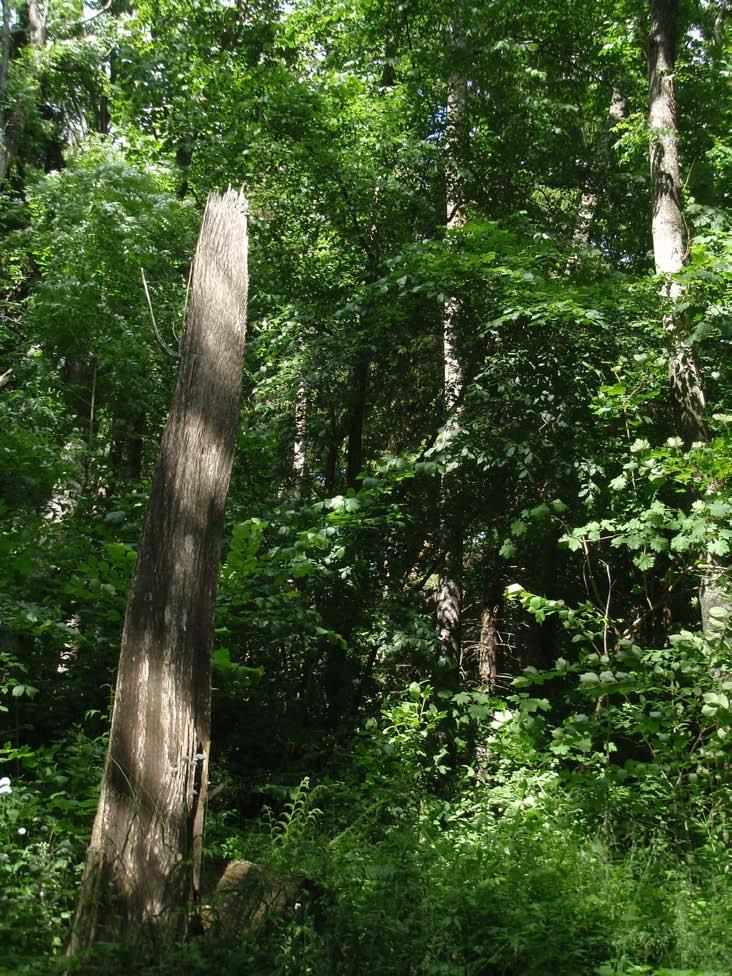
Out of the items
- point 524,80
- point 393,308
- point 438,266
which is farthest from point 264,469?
point 524,80

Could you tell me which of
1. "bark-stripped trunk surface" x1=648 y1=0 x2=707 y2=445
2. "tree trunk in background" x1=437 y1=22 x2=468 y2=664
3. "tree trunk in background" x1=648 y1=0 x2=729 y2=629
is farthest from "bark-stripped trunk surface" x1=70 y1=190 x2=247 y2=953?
"bark-stripped trunk surface" x1=648 y1=0 x2=707 y2=445

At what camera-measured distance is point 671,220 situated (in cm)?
794

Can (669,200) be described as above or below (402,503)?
above

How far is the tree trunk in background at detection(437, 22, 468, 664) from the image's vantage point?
320 inches

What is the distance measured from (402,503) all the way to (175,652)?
454 cm

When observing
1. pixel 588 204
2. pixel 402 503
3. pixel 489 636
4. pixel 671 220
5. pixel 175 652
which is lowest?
pixel 175 652

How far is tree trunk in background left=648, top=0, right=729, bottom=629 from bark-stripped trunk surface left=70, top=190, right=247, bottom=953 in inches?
158

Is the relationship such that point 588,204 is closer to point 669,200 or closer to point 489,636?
point 669,200

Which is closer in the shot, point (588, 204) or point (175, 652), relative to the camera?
point (175, 652)

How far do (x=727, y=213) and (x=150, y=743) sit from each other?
911 cm

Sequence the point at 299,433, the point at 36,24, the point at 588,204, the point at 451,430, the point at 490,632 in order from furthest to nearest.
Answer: the point at 36,24, the point at 588,204, the point at 490,632, the point at 299,433, the point at 451,430

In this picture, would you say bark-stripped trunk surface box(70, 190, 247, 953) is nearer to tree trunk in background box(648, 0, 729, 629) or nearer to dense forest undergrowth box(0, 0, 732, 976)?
dense forest undergrowth box(0, 0, 732, 976)

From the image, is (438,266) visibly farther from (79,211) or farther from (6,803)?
(79,211)

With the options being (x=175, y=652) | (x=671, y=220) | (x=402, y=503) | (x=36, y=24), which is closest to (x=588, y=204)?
(x=671, y=220)
